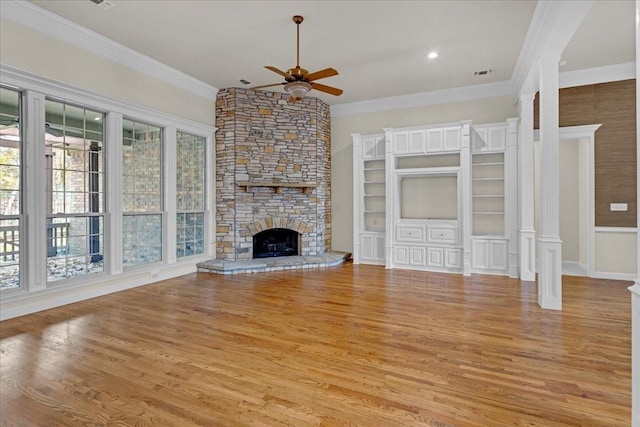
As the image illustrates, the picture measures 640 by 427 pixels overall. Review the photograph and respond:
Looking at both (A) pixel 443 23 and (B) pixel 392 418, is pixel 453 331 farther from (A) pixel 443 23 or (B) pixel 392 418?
(A) pixel 443 23

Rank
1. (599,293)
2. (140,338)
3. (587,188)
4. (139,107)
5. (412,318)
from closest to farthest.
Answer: (140,338)
(412,318)
(599,293)
(139,107)
(587,188)

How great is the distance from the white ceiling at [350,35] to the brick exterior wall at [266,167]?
88 centimetres

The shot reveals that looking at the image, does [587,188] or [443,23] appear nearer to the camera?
[443,23]

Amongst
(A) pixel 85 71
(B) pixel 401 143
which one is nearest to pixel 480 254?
(B) pixel 401 143

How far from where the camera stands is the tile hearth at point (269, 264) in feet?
19.9

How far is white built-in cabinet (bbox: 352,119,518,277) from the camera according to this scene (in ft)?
19.5

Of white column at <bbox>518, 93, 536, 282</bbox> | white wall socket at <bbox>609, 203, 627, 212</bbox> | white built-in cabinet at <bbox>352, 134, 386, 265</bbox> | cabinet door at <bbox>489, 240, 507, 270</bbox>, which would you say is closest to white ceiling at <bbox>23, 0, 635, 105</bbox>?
white column at <bbox>518, 93, 536, 282</bbox>

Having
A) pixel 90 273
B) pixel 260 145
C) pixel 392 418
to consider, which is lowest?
pixel 392 418

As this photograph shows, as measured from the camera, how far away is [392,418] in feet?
6.40

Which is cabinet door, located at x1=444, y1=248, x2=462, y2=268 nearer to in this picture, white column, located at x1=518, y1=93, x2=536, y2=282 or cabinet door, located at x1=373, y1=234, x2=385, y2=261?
white column, located at x1=518, y1=93, x2=536, y2=282

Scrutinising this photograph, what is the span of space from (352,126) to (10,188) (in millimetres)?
5932

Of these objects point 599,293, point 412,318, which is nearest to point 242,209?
point 412,318

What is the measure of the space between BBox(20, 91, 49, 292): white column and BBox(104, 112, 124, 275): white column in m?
0.82

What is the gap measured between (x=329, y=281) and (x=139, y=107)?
4038 millimetres
